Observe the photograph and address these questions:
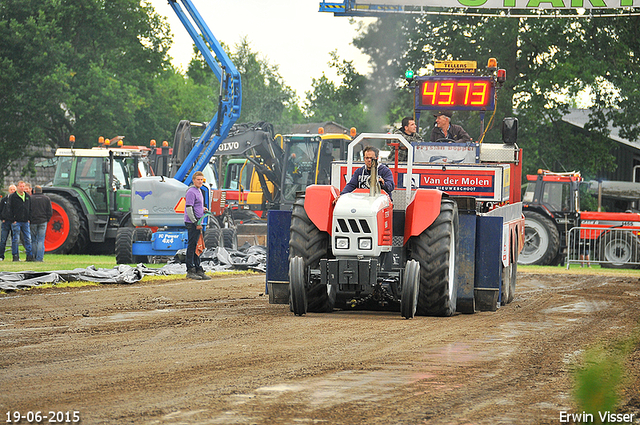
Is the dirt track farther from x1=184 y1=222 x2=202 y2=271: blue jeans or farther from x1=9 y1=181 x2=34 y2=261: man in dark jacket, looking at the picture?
x1=9 y1=181 x2=34 y2=261: man in dark jacket

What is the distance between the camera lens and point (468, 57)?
116 ft

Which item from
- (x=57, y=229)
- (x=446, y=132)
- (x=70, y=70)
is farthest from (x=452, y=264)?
(x=70, y=70)

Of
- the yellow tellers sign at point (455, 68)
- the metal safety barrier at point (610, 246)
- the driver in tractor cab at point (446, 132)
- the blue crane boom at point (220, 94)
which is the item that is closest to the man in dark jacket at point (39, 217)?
the blue crane boom at point (220, 94)

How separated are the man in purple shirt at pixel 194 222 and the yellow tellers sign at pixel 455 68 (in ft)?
15.4

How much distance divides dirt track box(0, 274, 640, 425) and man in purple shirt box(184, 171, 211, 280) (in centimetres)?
336

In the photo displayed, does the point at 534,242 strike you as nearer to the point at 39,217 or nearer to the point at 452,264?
the point at 39,217

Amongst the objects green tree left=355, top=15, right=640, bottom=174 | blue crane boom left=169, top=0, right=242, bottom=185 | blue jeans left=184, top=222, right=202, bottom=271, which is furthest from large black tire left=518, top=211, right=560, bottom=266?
blue jeans left=184, top=222, right=202, bottom=271

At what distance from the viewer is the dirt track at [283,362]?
5168mm

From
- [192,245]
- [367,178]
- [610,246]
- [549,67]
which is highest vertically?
[549,67]

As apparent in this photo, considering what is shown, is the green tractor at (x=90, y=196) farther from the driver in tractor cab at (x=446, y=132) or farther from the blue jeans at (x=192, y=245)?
the driver in tractor cab at (x=446, y=132)

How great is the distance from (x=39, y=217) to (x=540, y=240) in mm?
13469

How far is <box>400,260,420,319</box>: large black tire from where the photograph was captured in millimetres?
9555

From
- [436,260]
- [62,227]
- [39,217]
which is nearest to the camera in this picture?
[436,260]

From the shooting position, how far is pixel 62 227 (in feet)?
74.8
